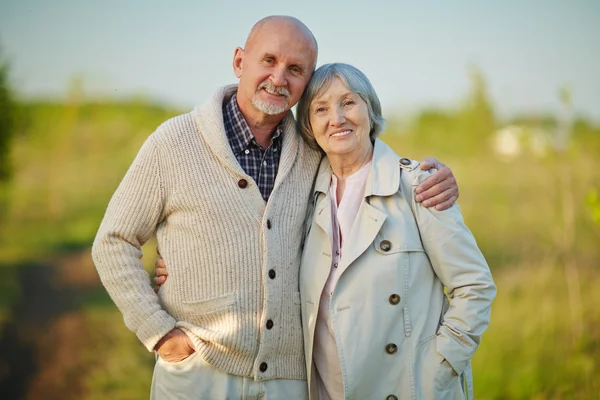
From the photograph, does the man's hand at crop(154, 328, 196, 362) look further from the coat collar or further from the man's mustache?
the man's mustache

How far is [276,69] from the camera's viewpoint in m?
2.39

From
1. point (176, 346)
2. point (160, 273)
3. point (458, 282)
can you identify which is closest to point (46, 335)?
point (160, 273)

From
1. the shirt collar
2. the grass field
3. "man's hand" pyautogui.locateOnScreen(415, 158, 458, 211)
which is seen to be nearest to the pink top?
"man's hand" pyautogui.locateOnScreen(415, 158, 458, 211)

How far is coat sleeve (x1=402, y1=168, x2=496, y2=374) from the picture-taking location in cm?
220

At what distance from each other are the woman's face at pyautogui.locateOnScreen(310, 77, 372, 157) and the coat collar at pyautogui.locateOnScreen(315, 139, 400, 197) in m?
0.09

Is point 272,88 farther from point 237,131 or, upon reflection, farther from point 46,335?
point 46,335

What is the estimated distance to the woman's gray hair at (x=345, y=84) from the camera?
240 cm

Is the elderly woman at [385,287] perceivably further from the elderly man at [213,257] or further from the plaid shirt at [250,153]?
the plaid shirt at [250,153]

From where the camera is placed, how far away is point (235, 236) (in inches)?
88.7

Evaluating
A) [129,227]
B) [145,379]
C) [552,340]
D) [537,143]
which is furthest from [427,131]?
[129,227]

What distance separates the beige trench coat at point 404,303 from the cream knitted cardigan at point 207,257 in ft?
0.54

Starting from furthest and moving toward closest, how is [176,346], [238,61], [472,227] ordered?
[472,227]
[238,61]
[176,346]

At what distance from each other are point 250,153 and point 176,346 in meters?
0.80

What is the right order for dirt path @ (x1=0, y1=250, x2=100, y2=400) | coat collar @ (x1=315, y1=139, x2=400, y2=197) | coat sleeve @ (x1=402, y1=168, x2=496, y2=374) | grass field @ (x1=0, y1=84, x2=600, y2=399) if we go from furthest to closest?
grass field @ (x1=0, y1=84, x2=600, y2=399) < dirt path @ (x1=0, y1=250, x2=100, y2=400) < coat collar @ (x1=315, y1=139, x2=400, y2=197) < coat sleeve @ (x1=402, y1=168, x2=496, y2=374)
